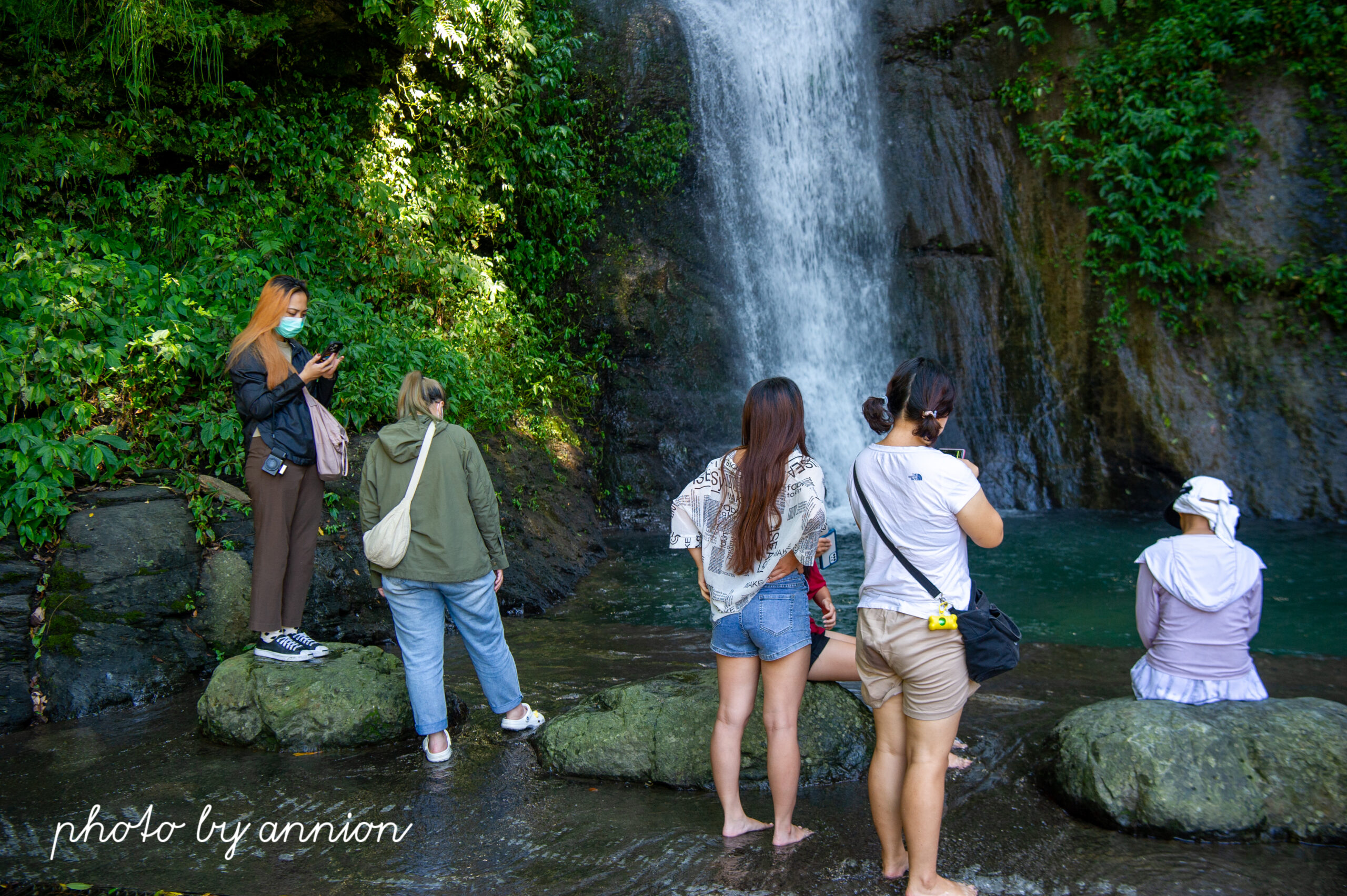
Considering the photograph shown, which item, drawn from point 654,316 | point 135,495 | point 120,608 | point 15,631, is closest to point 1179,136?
point 654,316

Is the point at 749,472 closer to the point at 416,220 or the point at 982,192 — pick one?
the point at 416,220

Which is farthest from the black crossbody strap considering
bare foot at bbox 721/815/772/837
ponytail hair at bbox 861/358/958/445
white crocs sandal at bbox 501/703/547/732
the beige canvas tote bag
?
white crocs sandal at bbox 501/703/547/732

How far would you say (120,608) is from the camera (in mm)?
5523

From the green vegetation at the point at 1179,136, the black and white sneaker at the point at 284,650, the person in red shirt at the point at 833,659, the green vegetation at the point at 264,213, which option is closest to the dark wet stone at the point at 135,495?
the green vegetation at the point at 264,213

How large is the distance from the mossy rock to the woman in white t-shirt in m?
2.73

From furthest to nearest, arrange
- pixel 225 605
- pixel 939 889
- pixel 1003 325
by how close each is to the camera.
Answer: pixel 1003 325 → pixel 225 605 → pixel 939 889

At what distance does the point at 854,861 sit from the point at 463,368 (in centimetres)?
675

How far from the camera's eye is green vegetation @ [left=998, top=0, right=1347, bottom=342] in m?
10.9

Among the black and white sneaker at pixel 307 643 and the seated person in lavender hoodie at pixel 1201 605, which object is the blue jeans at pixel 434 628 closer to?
the black and white sneaker at pixel 307 643

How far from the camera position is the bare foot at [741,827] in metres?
3.49

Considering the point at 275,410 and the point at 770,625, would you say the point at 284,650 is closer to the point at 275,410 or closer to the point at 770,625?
the point at 275,410

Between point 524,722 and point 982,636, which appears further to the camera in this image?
point 524,722

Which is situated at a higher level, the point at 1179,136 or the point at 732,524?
the point at 1179,136

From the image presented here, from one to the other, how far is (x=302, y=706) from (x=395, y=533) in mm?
1145
